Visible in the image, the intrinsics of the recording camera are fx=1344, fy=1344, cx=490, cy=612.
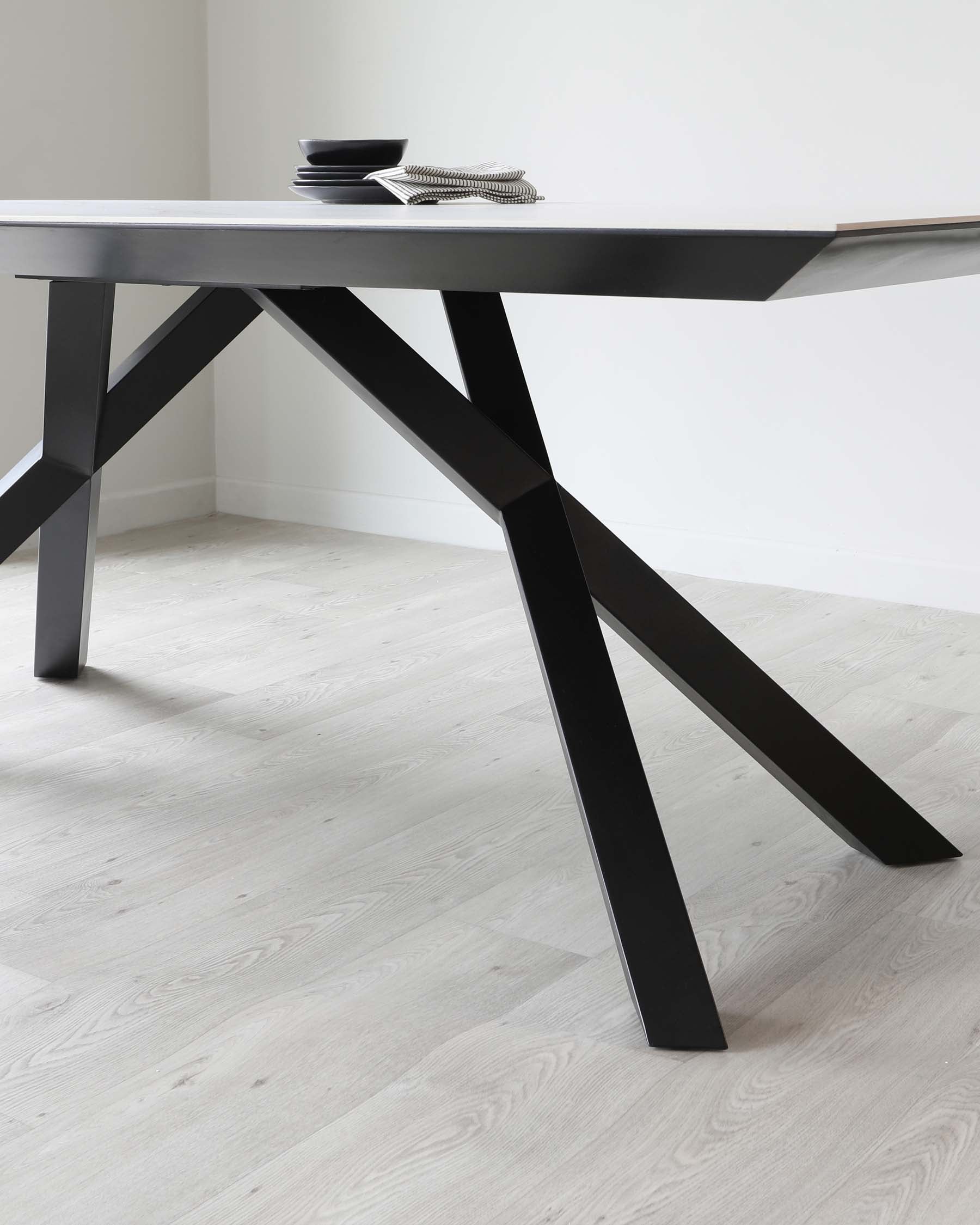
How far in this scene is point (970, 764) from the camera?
176 cm

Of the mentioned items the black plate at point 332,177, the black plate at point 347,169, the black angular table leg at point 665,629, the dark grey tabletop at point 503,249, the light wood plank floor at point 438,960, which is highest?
the black plate at point 347,169

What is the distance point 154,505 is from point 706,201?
156cm

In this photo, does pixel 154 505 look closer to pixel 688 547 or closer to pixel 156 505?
pixel 156 505

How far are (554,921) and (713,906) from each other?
167mm

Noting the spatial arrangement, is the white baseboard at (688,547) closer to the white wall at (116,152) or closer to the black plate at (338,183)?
the white wall at (116,152)

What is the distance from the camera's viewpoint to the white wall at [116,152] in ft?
9.78

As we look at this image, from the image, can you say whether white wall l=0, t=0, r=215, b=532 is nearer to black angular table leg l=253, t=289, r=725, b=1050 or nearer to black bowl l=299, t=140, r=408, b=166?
black bowl l=299, t=140, r=408, b=166

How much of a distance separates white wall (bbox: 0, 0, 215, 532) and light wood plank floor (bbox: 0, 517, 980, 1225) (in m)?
1.08

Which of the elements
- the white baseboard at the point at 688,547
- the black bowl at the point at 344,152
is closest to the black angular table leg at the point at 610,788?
the black bowl at the point at 344,152

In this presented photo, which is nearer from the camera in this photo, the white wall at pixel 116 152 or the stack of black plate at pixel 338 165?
the stack of black plate at pixel 338 165

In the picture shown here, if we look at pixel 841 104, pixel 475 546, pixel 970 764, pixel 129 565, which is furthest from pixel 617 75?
pixel 970 764

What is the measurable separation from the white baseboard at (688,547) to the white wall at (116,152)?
0.23m

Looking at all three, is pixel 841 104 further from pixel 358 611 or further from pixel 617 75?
pixel 358 611

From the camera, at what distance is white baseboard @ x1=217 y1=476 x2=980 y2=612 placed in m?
2.57
